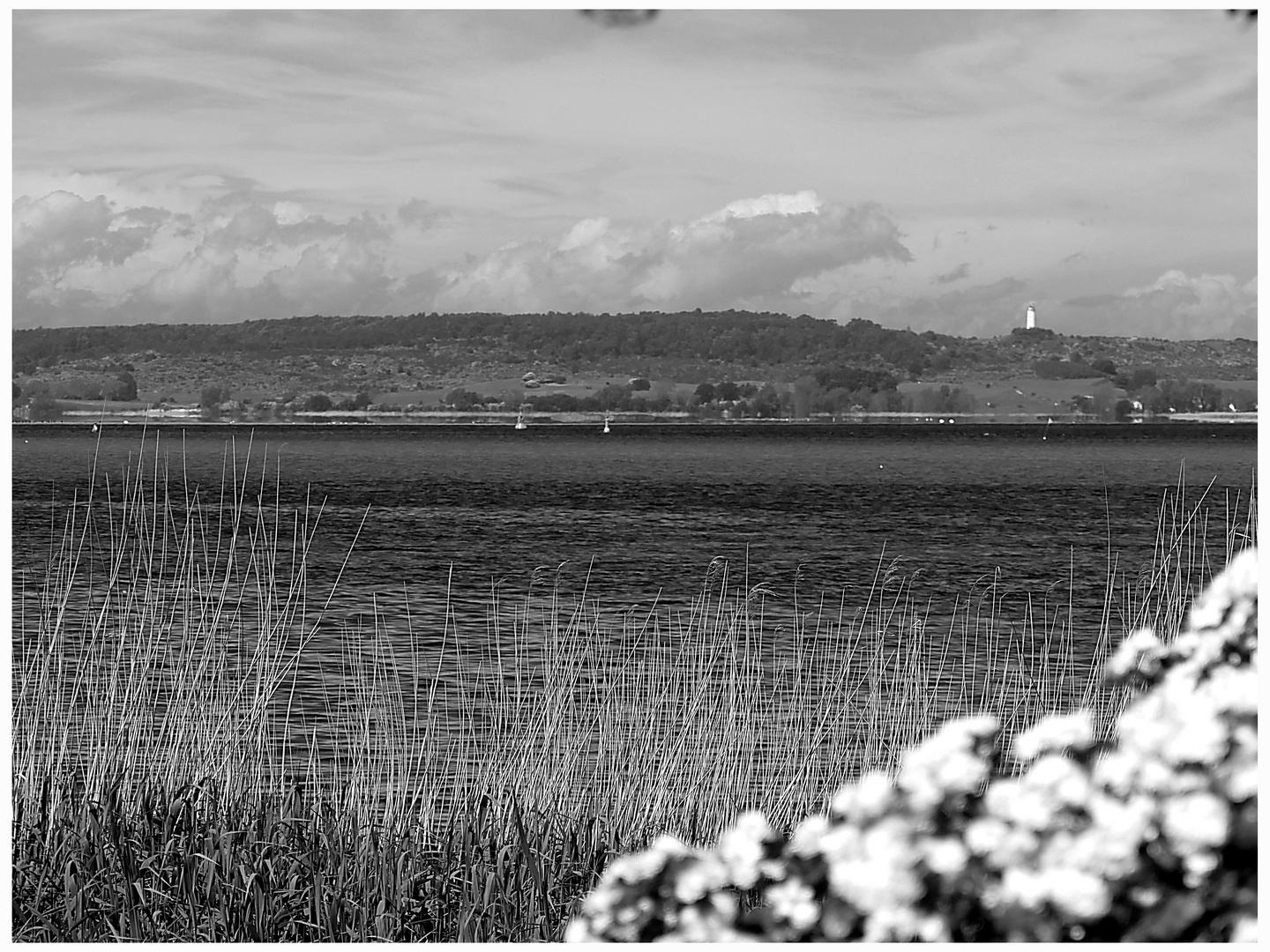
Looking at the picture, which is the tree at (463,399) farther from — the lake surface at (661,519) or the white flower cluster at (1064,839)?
the white flower cluster at (1064,839)

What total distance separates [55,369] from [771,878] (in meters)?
9.80

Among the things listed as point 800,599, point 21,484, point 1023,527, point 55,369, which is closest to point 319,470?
point 21,484

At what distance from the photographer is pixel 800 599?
2111 cm

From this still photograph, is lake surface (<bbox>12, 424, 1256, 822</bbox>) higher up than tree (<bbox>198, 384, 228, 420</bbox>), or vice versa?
tree (<bbox>198, 384, 228, 420</bbox>)

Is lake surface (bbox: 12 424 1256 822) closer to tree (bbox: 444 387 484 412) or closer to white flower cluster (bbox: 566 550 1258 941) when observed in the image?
white flower cluster (bbox: 566 550 1258 941)

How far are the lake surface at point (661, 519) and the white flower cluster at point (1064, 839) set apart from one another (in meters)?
2.46

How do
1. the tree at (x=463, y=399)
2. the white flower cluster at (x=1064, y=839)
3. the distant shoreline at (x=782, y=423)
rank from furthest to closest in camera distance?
the distant shoreline at (x=782, y=423)
the tree at (x=463, y=399)
the white flower cluster at (x=1064, y=839)

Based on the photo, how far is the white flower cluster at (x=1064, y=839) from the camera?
4.06 feet

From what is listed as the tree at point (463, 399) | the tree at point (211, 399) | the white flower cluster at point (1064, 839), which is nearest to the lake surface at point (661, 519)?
the tree at point (211, 399)

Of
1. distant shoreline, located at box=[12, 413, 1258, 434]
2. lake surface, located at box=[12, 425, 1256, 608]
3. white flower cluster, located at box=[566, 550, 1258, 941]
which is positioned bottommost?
lake surface, located at box=[12, 425, 1256, 608]

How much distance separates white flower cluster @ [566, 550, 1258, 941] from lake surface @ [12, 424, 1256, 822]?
2.46 meters

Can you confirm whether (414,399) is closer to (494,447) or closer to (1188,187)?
(494,447)

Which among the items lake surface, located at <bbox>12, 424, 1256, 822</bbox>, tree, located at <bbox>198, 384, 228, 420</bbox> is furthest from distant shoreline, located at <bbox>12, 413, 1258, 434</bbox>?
tree, located at <bbox>198, 384, 228, 420</bbox>

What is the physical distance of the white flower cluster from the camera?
4.06 feet
